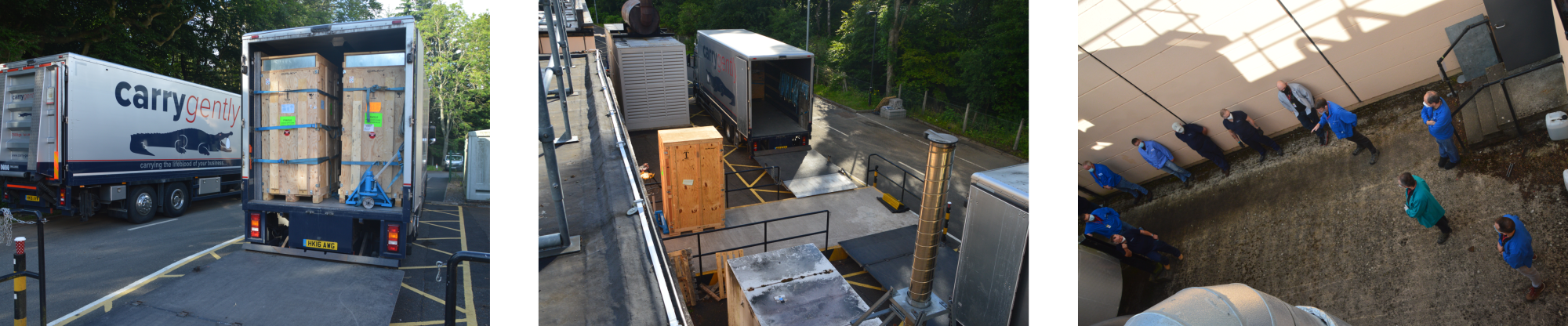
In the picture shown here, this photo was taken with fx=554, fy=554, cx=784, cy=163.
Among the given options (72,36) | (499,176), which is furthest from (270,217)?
(499,176)

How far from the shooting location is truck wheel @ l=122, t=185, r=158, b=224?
909cm

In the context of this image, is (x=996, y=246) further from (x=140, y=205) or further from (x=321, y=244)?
(x=140, y=205)

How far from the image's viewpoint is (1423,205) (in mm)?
3172

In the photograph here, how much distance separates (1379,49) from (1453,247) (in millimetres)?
1283

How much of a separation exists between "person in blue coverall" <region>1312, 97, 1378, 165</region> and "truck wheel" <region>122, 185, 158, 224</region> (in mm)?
15047

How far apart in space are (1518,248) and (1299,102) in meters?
1.22

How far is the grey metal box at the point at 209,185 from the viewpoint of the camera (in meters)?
10.4

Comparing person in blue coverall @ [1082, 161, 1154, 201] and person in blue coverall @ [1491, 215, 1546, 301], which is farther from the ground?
person in blue coverall @ [1082, 161, 1154, 201]

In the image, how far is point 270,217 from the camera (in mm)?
6730

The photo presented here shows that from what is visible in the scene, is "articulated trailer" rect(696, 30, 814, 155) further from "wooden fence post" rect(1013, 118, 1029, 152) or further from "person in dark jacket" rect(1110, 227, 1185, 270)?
"person in dark jacket" rect(1110, 227, 1185, 270)

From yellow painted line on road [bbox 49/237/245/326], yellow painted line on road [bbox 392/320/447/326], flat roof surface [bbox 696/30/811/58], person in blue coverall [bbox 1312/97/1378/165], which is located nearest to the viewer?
person in blue coverall [bbox 1312/97/1378/165]

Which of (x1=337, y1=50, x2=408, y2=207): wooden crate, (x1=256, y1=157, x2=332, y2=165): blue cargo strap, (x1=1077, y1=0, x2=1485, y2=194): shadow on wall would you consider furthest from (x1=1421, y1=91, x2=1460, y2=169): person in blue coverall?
(x1=256, y1=157, x2=332, y2=165): blue cargo strap

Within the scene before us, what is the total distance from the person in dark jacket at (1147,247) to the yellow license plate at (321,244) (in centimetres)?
794

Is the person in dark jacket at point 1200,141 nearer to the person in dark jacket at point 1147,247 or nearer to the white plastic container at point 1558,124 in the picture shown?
the person in dark jacket at point 1147,247
